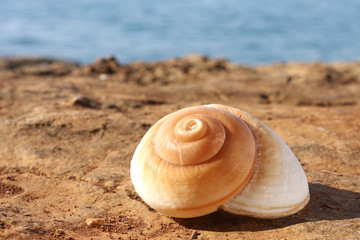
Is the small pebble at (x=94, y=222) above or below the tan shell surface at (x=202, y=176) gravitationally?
below

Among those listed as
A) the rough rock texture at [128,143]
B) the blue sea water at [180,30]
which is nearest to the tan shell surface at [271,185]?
the rough rock texture at [128,143]

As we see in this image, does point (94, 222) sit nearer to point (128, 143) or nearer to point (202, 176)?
point (202, 176)

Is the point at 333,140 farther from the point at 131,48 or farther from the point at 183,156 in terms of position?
the point at 131,48

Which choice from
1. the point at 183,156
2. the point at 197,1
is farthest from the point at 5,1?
the point at 183,156

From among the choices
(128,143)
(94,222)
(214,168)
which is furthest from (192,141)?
(128,143)

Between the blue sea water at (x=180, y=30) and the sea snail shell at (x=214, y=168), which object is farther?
the blue sea water at (x=180, y=30)

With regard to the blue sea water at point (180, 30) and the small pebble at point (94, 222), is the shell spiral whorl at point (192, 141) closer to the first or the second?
the small pebble at point (94, 222)
